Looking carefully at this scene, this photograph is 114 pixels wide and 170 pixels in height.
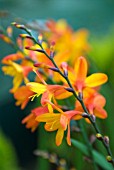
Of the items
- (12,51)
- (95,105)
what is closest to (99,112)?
(95,105)

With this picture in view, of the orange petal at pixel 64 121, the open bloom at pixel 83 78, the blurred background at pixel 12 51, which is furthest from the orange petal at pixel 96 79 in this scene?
the blurred background at pixel 12 51

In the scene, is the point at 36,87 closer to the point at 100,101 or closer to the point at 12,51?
the point at 100,101

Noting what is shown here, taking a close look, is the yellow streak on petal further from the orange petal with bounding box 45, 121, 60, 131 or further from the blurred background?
the blurred background

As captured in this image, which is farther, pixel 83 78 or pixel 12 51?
pixel 12 51

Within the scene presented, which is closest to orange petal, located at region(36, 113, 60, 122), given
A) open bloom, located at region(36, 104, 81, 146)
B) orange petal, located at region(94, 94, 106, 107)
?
open bloom, located at region(36, 104, 81, 146)

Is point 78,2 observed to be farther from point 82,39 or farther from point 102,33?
point 82,39
